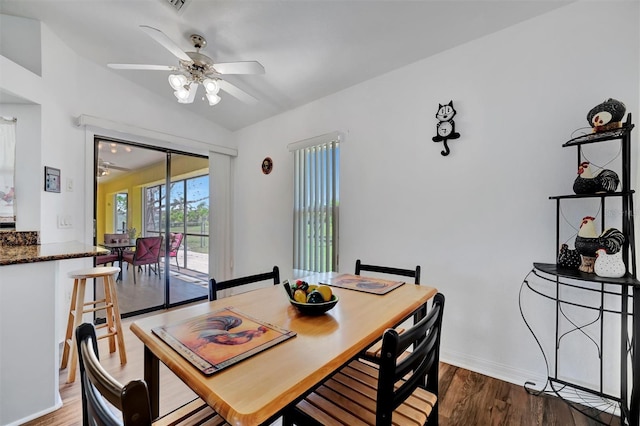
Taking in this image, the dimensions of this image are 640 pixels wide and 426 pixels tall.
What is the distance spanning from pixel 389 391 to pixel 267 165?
10.4 feet

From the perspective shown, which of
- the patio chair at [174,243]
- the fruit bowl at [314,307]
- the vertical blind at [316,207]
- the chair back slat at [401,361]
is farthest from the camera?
the patio chair at [174,243]

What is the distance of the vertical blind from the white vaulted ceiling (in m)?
0.72

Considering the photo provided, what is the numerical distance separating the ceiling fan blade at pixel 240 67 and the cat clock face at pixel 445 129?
4.77 feet

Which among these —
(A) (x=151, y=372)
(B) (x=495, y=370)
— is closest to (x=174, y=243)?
(A) (x=151, y=372)

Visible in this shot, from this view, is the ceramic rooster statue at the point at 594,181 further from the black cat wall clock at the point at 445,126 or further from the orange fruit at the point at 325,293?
the orange fruit at the point at 325,293

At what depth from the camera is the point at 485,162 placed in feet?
6.73

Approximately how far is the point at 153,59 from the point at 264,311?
2.78 metres

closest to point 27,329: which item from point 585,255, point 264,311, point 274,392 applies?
point 264,311

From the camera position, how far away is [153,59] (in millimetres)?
2674

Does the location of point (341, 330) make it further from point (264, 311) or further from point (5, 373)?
point (5, 373)

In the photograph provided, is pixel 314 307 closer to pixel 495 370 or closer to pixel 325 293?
pixel 325 293

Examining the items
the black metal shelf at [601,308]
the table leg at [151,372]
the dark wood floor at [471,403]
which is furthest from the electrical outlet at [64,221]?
the black metal shelf at [601,308]

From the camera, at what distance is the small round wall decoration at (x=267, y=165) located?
11.8 ft

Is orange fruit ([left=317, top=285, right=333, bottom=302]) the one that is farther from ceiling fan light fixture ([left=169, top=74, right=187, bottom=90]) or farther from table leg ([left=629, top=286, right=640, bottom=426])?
ceiling fan light fixture ([left=169, top=74, right=187, bottom=90])
